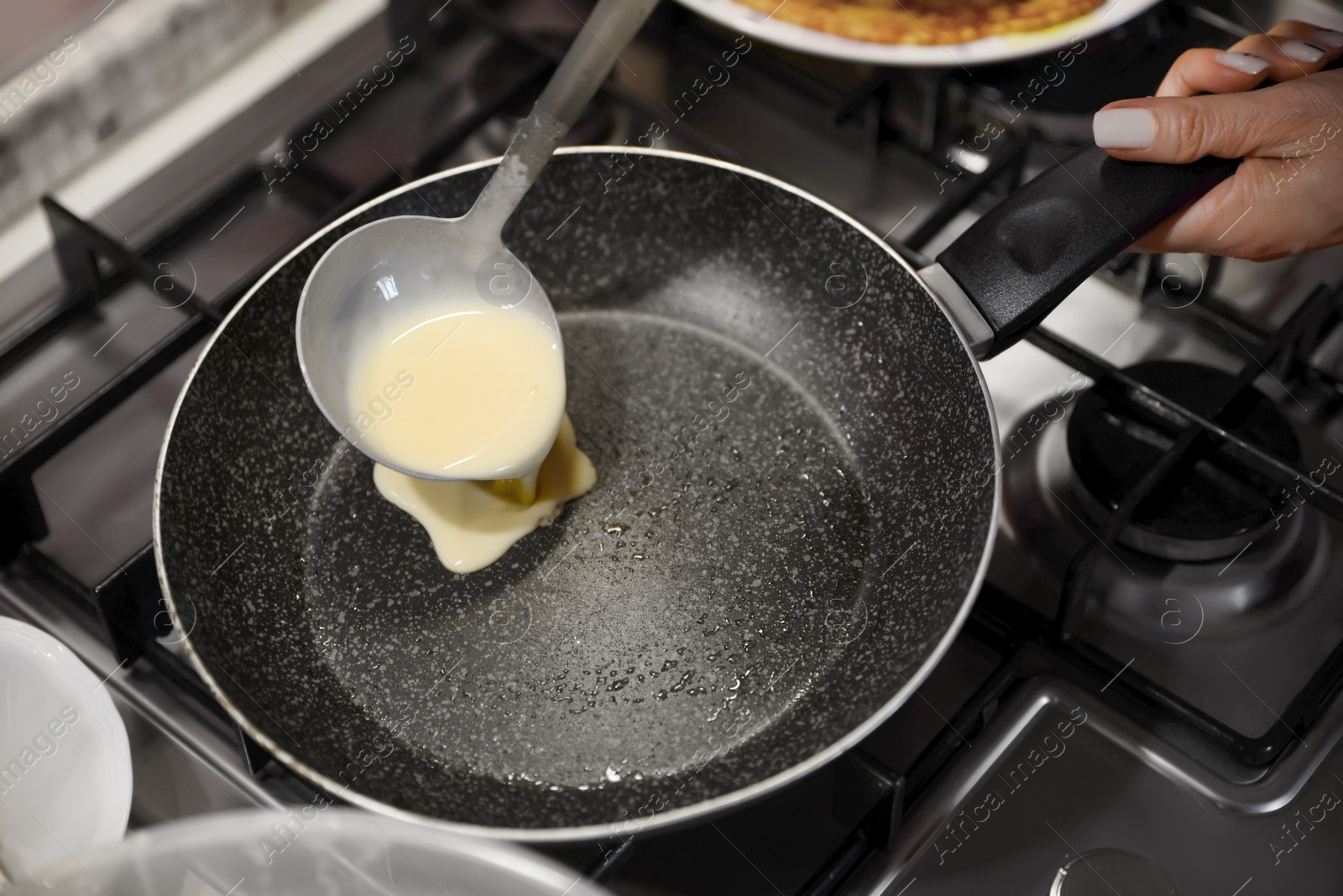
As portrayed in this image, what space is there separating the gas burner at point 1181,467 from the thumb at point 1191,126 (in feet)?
0.47

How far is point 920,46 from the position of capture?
0.92 meters

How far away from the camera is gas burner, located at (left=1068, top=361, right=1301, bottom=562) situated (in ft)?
2.52

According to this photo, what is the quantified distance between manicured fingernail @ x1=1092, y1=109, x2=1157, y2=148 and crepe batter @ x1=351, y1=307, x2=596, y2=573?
0.35 meters

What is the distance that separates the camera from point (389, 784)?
2.32 feet

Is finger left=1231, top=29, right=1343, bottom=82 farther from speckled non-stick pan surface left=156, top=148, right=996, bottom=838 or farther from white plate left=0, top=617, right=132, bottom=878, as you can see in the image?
white plate left=0, top=617, right=132, bottom=878

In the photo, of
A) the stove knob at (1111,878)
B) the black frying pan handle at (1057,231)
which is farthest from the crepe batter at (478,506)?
the stove knob at (1111,878)

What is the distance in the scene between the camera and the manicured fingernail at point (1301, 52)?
2.74ft

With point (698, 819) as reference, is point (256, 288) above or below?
above

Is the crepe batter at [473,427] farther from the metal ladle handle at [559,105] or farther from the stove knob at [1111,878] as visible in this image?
the stove knob at [1111,878]

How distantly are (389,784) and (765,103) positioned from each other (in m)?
0.59

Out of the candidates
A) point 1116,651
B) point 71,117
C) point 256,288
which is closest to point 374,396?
point 256,288

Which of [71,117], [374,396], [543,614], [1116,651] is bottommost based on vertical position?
[1116,651]

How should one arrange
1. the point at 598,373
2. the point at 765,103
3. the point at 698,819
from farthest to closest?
the point at 765,103 < the point at 598,373 < the point at 698,819

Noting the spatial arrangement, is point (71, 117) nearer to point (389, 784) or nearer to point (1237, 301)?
point (389, 784)
